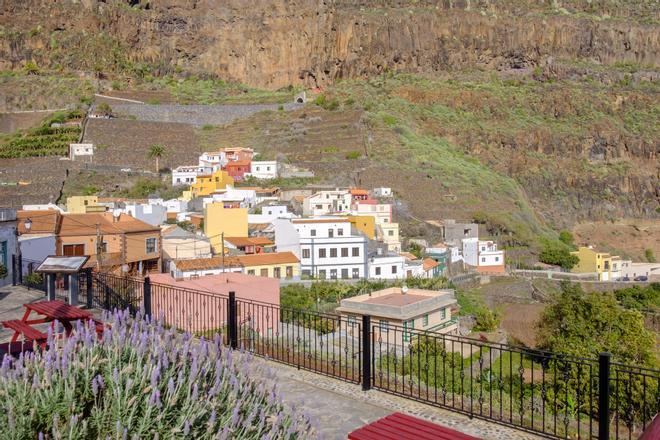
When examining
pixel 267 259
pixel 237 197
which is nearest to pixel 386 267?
pixel 267 259

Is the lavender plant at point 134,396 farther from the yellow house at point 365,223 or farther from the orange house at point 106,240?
the yellow house at point 365,223

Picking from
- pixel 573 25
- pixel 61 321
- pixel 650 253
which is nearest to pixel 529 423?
pixel 61 321

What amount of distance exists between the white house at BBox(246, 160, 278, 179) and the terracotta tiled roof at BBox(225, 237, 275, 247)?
19.8 meters

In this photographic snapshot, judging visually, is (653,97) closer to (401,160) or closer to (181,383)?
(401,160)

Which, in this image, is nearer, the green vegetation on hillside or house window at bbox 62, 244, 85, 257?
house window at bbox 62, 244, 85, 257

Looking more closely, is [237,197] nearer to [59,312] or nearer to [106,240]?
[106,240]

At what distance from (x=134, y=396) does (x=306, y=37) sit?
286 feet

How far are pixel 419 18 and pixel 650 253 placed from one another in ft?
146

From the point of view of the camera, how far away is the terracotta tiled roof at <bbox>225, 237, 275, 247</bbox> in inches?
1243

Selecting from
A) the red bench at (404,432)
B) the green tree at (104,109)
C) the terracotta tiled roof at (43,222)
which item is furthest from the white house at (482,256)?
the green tree at (104,109)

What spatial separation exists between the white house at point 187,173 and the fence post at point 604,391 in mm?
49448

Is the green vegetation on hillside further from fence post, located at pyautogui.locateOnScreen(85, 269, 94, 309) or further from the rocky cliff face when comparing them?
fence post, located at pyautogui.locateOnScreen(85, 269, 94, 309)

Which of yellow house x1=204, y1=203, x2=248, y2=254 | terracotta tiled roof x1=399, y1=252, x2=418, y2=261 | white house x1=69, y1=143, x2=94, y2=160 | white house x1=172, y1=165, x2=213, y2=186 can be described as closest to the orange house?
yellow house x1=204, y1=203, x2=248, y2=254

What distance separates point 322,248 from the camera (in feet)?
106
